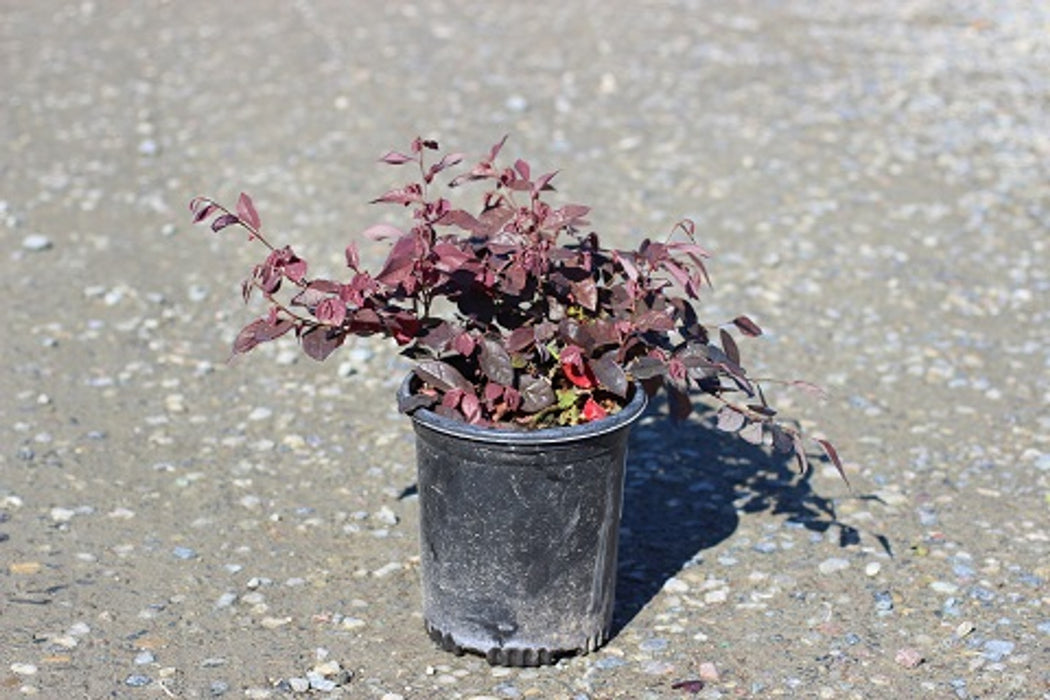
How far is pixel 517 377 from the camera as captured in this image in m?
4.11

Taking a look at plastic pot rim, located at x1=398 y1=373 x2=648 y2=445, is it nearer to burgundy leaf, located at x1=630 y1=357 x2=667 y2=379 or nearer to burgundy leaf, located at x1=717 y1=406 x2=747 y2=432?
burgundy leaf, located at x1=630 y1=357 x2=667 y2=379

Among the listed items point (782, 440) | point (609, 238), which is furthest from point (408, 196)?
point (609, 238)

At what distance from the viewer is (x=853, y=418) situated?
6.02 meters

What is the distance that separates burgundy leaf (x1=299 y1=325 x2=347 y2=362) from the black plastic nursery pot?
301mm

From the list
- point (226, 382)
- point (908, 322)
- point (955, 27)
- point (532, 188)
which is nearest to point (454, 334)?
point (532, 188)

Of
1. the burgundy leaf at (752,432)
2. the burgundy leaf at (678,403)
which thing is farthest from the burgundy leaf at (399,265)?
the burgundy leaf at (752,432)

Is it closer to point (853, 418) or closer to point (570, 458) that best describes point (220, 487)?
point (570, 458)

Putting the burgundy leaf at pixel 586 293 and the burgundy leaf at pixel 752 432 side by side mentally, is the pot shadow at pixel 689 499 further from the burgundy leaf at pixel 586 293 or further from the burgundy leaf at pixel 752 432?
the burgundy leaf at pixel 586 293

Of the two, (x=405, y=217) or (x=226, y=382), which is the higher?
(x=405, y=217)

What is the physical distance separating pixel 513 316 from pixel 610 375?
36cm

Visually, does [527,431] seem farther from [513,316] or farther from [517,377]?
[513,316]

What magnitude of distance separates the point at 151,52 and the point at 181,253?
356cm

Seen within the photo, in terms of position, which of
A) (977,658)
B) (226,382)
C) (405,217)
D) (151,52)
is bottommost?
(977,658)

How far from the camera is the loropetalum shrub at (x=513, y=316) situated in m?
4.00
